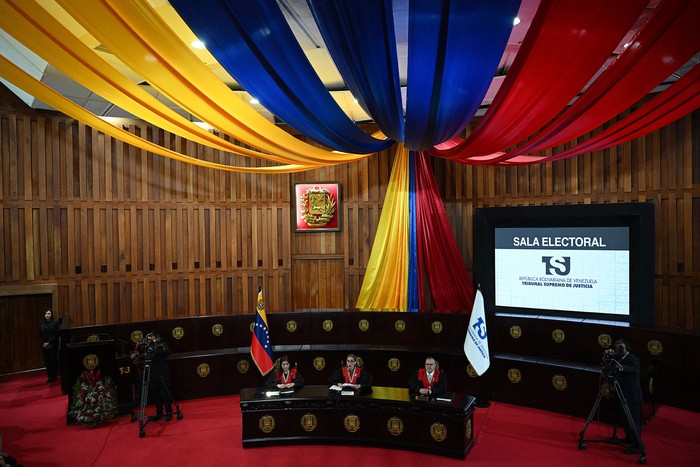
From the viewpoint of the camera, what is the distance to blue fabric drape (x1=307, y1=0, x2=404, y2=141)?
10.2ft

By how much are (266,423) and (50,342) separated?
4525 mm

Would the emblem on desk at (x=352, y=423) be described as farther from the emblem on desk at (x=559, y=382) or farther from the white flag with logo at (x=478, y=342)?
the emblem on desk at (x=559, y=382)

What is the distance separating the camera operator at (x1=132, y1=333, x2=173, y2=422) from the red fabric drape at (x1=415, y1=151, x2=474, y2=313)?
4421mm

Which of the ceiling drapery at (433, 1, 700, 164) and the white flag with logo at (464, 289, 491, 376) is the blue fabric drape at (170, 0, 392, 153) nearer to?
the ceiling drapery at (433, 1, 700, 164)

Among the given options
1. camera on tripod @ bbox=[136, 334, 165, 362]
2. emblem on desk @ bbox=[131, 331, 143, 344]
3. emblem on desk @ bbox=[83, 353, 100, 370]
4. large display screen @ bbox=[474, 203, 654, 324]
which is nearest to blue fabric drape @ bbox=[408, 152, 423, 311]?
large display screen @ bbox=[474, 203, 654, 324]

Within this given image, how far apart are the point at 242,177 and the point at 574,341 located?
6.42 m

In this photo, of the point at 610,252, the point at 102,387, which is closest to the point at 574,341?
the point at 610,252

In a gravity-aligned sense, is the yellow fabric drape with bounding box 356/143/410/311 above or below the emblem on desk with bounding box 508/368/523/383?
above

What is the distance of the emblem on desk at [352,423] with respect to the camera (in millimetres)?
5930

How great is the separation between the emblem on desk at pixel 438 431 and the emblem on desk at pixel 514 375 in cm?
208

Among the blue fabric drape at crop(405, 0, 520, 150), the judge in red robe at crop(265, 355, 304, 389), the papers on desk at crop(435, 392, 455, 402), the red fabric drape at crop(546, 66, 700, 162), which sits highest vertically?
the blue fabric drape at crop(405, 0, 520, 150)

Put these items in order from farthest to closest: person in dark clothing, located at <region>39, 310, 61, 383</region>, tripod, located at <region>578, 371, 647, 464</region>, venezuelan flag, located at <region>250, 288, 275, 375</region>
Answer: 1. person in dark clothing, located at <region>39, 310, 61, 383</region>
2. venezuelan flag, located at <region>250, 288, 275, 375</region>
3. tripod, located at <region>578, 371, 647, 464</region>

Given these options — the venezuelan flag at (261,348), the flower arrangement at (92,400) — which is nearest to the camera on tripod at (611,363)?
the venezuelan flag at (261,348)

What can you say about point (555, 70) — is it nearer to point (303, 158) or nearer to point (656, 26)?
point (656, 26)
